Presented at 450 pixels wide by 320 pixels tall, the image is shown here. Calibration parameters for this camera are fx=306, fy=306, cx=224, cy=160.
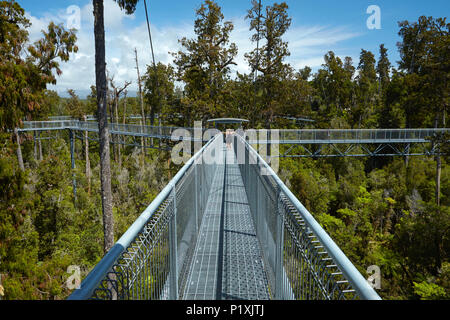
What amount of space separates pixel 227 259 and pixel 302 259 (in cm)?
249

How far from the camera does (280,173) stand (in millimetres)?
31953

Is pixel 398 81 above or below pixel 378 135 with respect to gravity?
above

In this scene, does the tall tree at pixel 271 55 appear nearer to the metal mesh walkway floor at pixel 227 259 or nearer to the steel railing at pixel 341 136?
the steel railing at pixel 341 136

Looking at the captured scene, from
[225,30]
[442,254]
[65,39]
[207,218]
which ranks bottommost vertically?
[442,254]

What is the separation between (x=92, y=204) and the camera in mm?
27016

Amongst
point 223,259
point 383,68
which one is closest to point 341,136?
point 223,259

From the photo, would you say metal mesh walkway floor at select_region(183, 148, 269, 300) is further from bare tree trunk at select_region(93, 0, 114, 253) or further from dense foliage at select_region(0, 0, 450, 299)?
dense foliage at select_region(0, 0, 450, 299)

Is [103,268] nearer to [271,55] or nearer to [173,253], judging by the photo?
[173,253]

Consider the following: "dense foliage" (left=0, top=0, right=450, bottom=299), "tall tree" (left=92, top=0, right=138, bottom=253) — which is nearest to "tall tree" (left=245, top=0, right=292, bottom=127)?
"dense foliage" (left=0, top=0, right=450, bottom=299)
